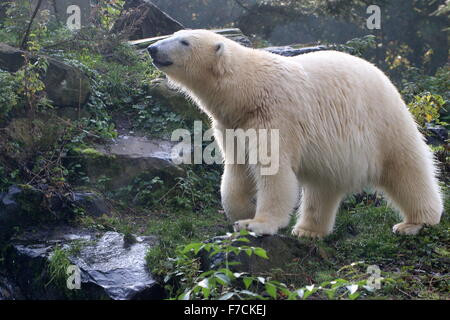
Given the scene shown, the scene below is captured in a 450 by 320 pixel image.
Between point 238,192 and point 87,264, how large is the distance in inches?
58.3

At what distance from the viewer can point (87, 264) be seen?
5379 mm

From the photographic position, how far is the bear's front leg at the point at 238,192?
552 centimetres

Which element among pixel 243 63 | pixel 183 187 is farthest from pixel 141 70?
pixel 243 63

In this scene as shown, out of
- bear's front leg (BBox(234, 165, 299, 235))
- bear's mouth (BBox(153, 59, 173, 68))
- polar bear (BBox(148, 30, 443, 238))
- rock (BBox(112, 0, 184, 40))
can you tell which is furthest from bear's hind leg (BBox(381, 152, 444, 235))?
rock (BBox(112, 0, 184, 40))

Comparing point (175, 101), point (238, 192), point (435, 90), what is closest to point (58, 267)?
point (238, 192)

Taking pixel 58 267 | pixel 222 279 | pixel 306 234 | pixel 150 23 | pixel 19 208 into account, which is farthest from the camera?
pixel 150 23

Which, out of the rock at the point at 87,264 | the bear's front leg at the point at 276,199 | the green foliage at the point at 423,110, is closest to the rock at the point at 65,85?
the rock at the point at 87,264

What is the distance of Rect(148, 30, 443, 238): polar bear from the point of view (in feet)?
17.3

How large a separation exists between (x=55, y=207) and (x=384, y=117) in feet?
11.4

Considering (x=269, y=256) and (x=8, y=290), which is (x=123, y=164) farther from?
(x=269, y=256)

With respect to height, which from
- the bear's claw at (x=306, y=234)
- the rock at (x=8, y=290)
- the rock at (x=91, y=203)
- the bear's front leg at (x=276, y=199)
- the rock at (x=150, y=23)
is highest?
the rock at (x=150, y=23)

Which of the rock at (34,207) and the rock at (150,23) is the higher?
the rock at (150,23)

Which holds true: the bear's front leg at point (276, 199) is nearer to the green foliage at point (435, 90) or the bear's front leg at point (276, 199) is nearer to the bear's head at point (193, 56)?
the bear's head at point (193, 56)

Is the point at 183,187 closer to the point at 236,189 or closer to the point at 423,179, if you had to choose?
the point at 236,189
